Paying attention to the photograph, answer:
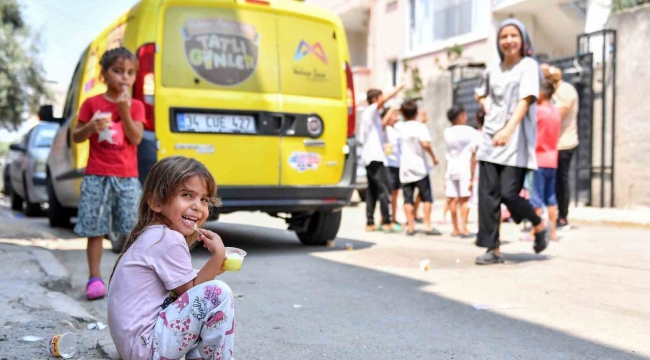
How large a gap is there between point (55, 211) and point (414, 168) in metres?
4.62

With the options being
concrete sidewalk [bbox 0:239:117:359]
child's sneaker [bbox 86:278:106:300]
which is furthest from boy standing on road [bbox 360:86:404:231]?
child's sneaker [bbox 86:278:106:300]

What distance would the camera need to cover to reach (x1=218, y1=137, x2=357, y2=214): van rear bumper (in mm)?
7098

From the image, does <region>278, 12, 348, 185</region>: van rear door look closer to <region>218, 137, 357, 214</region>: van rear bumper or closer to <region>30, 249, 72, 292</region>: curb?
<region>218, 137, 357, 214</region>: van rear bumper

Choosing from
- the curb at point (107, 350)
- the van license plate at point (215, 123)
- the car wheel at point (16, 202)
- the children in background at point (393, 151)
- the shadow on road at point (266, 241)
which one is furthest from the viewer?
the car wheel at point (16, 202)

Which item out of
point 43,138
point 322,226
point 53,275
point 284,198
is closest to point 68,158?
point 284,198

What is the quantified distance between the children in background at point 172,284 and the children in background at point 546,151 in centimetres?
655

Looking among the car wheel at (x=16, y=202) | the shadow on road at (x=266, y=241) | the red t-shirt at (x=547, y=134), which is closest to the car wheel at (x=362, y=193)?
the shadow on road at (x=266, y=241)

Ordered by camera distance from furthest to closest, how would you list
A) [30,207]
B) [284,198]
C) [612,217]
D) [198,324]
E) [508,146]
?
1. [30,207]
2. [612,217]
3. [284,198]
4. [508,146]
5. [198,324]

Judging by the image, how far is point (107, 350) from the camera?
11.3 ft

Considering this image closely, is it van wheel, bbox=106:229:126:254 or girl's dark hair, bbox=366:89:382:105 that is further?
girl's dark hair, bbox=366:89:382:105

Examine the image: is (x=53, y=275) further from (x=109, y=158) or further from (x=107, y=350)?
(x=107, y=350)

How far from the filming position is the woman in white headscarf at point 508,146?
6.62 meters

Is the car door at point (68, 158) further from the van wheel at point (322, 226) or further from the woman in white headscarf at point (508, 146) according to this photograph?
the woman in white headscarf at point (508, 146)

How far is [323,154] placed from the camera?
7.56 m
